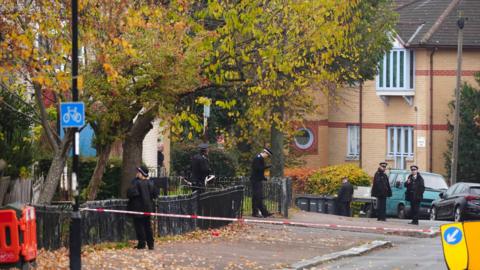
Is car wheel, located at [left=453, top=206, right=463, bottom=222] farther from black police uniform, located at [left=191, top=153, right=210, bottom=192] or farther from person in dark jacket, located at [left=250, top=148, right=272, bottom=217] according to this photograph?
black police uniform, located at [left=191, top=153, right=210, bottom=192]

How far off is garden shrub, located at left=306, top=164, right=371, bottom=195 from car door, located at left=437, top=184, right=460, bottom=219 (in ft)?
33.1

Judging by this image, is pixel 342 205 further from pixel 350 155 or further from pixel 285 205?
pixel 350 155

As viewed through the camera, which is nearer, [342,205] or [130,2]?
[130,2]

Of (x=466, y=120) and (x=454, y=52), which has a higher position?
(x=454, y=52)

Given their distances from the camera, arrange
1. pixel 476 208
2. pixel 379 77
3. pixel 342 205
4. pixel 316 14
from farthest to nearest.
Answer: pixel 379 77 < pixel 342 205 < pixel 476 208 < pixel 316 14

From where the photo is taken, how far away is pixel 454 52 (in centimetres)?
4881

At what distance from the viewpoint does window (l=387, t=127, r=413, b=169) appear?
165 ft

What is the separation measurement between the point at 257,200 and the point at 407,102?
82.8ft

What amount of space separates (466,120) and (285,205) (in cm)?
2116

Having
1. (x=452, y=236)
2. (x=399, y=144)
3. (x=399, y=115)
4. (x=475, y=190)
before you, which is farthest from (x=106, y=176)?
(x=399, y=144)

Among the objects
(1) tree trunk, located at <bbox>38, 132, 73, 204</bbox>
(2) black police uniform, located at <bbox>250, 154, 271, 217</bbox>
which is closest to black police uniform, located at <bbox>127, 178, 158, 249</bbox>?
(1) tree trunk, located at <bbox>38, 132, 73, 204</bbox>

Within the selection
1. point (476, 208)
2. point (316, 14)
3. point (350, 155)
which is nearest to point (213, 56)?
point (316, 14)

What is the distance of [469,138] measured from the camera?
47.0m

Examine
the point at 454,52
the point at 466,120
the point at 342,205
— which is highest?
the point at 454,52
